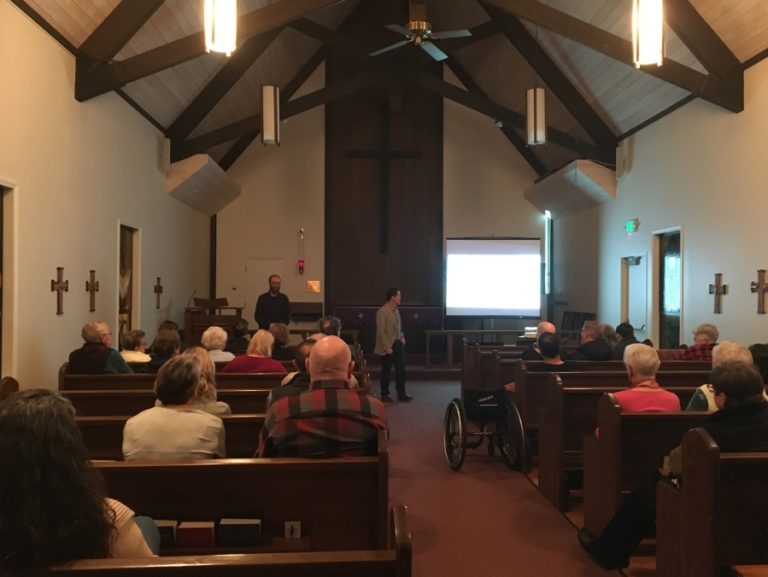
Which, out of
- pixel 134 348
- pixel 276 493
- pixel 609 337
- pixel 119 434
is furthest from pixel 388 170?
pixel 276 493

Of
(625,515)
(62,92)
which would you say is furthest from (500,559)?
(62,92)

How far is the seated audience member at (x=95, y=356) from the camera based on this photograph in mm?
4617

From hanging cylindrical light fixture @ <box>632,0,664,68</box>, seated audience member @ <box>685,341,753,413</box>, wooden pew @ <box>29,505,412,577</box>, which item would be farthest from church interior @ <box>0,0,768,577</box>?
wooden pew @ <box>29,505,412,577</box>

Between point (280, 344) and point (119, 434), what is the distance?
113 inches

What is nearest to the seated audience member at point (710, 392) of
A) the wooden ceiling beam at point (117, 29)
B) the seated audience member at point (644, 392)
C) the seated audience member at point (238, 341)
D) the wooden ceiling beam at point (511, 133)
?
the seated audience member at point (644, 392)

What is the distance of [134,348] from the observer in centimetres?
532

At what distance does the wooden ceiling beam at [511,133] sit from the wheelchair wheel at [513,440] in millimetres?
7382

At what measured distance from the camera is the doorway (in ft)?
25.2

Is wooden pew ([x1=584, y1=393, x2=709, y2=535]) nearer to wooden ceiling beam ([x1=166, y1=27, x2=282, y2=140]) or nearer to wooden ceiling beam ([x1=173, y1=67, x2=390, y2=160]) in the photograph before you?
wooden ceiling beam ([x1=166, y1=27, x2=282, y2=140])

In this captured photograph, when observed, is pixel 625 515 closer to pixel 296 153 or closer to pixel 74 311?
pixel 74 311

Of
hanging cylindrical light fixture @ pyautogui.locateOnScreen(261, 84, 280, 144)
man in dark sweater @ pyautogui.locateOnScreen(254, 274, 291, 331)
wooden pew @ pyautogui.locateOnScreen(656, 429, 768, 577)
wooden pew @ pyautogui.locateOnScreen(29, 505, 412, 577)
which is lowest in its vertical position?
wooden pew @ pyautogui.locateOnScreen(656, 429, 768, 577)

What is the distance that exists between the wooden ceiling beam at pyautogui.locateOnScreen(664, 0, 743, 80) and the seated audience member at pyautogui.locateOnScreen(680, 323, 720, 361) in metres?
2.44

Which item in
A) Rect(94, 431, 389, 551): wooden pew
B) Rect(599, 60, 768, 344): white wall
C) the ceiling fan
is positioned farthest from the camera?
the ceiling fan

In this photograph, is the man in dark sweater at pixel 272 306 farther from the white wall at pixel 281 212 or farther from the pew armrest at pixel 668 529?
the pew armrest at pixel 668 529
